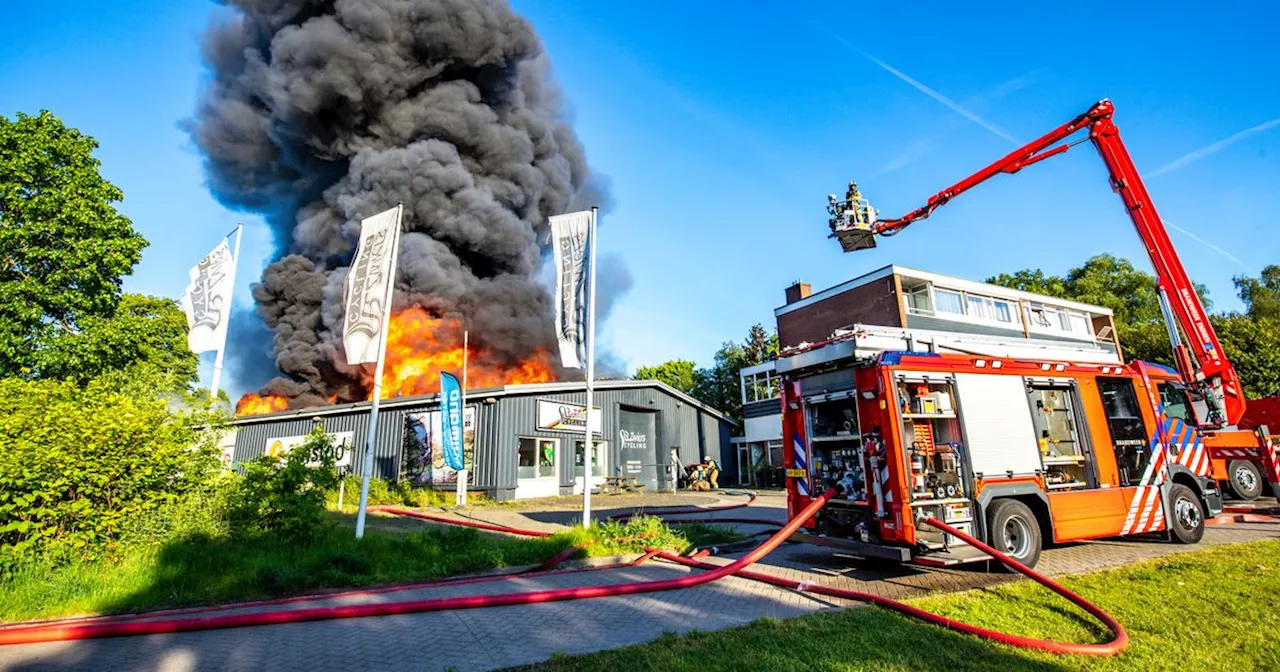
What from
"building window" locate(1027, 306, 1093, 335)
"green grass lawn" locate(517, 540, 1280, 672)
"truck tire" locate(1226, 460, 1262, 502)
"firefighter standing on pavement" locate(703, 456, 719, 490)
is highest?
"building window" locate(1027, 306, 1093, 335)

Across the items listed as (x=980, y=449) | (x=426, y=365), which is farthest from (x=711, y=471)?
(x=980, y=449)

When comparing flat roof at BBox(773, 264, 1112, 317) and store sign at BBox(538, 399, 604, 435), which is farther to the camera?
flat roof at BBox(773, 264, 1112, 317)

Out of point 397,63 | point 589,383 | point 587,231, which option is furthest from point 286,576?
point 397,63

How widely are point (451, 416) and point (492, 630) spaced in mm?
11681

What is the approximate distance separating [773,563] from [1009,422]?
150 inches

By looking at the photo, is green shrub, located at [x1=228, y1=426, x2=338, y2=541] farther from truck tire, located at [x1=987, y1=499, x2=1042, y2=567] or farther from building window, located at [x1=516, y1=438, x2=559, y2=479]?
building window, located at [x1=516, y1=438, x2=559, y2=479]

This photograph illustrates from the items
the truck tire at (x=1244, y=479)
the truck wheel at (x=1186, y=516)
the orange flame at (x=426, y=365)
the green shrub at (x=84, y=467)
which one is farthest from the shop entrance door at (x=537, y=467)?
the truck tire at (x=1244, y=479)

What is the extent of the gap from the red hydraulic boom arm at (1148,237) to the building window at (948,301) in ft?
45.1

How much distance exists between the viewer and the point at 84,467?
6.58 meters

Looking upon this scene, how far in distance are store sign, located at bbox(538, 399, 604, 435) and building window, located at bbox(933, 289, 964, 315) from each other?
679 inches

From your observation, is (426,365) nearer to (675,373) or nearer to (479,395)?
(479,395)

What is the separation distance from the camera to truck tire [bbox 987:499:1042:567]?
738 centimetres

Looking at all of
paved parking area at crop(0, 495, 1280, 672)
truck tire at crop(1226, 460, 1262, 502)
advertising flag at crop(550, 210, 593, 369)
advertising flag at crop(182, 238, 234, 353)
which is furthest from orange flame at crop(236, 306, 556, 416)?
truck tire at crop(1226, 460, 1262, 502)

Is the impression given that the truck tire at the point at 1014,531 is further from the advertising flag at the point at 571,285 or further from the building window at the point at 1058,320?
the building window at the point at 1058,320
